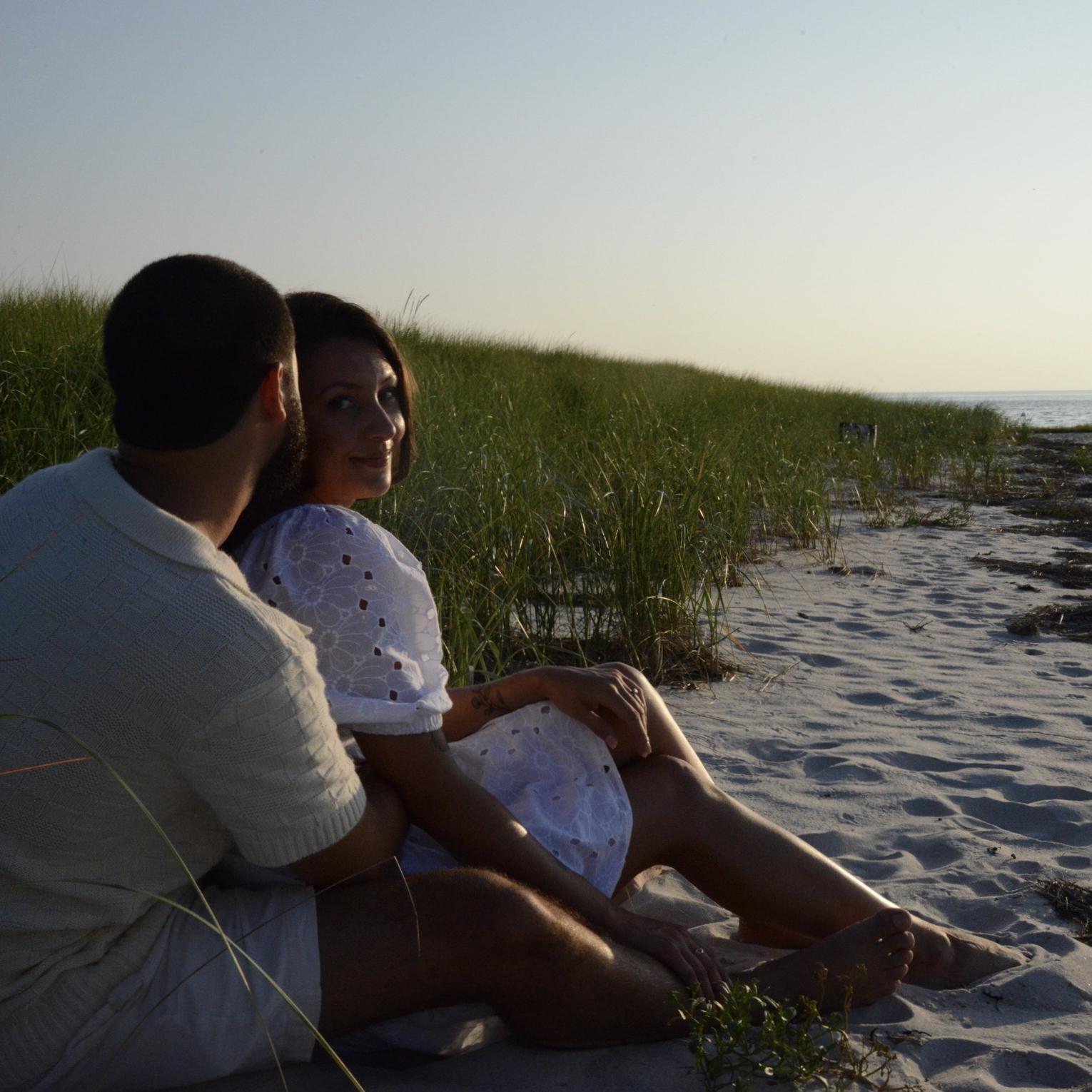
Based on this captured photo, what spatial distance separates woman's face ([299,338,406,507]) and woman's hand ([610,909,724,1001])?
0.84 metres

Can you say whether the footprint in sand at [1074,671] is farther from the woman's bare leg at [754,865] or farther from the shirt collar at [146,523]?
the shirt collar at [146,523]

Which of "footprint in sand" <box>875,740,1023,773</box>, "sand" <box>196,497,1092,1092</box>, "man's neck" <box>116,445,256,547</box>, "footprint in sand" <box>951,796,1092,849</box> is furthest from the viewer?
"footprint in sand" <box>875,740,1023,773</box>

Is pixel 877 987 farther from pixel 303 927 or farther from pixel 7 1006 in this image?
pixel 7 1006

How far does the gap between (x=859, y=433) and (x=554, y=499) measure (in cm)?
785

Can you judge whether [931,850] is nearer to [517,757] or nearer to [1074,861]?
[1074,861]

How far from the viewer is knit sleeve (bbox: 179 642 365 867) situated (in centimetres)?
121

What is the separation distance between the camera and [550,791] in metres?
1.84

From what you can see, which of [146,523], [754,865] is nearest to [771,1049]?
[754,865]

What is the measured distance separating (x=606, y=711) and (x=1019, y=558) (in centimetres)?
563

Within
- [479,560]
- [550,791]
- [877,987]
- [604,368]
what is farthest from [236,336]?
[604,368]

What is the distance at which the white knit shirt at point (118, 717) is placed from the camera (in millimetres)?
1186

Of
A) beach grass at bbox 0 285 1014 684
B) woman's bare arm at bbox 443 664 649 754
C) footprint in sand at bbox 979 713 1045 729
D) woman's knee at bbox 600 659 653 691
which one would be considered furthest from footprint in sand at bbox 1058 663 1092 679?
woman's bare arm at bbox 443 664 649 754

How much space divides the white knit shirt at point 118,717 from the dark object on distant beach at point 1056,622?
13.6 feet

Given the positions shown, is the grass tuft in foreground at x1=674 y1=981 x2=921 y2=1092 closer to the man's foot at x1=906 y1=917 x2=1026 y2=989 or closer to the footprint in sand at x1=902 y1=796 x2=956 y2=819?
the man's foot at x1=906 y1=917 x2=1026 y2=989
